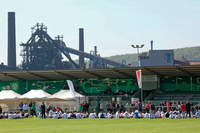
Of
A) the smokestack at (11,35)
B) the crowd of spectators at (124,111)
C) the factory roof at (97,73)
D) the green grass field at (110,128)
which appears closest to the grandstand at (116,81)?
the factory roof at (97,73)

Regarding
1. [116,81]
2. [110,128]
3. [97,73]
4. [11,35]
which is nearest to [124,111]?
[97,73]

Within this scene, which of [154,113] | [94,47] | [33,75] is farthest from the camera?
[94,47]

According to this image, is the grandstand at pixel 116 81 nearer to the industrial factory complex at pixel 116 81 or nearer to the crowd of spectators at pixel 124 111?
the industrial factory complex at pixel 116 81

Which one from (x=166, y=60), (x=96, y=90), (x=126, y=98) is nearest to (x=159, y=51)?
(x=166, y=60)

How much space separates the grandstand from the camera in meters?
62.1

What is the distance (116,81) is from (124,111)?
1867 centimetres

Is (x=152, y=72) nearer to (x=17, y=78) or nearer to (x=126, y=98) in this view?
(x=126, y=98)

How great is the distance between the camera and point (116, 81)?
68500mm

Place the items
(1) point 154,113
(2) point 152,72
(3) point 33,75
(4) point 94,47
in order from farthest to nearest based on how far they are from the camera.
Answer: (4) point 94,47 → (3) point 33,75 → (2) point 152,72 → (1) point 154,113

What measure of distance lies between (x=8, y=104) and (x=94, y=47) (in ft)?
322

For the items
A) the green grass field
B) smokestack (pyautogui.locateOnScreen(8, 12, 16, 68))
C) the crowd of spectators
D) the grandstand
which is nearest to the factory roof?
the grandstand

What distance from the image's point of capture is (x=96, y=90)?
6900 centimetres

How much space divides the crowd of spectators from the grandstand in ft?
29.2

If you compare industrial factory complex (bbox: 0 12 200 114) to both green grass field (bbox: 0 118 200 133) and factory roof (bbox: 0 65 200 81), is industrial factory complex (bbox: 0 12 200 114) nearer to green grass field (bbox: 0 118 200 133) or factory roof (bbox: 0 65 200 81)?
factory roof (bbox: 0 65 200 81)
